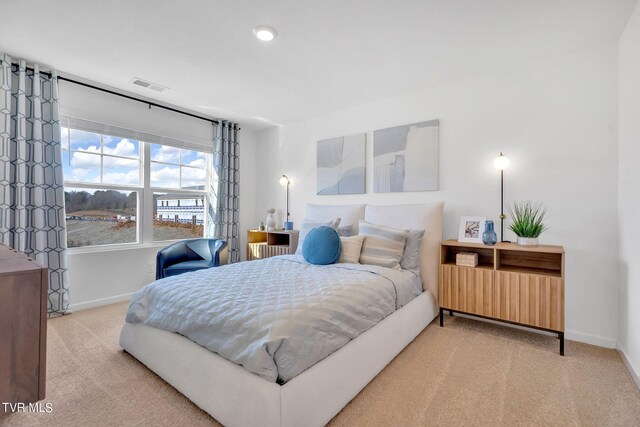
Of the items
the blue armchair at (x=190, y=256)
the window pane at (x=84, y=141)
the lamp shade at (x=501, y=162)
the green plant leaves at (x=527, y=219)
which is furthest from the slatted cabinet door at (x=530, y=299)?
the window pane at (x=84, y=141)

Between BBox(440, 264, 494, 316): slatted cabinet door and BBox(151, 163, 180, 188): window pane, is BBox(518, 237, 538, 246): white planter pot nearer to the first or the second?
BBox(440, 264, 494, 316): slatted cabinet door

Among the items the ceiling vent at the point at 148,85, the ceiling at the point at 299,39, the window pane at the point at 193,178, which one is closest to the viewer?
the ceiling at the point at 299,39

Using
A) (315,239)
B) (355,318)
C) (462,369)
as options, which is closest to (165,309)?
(355,318)

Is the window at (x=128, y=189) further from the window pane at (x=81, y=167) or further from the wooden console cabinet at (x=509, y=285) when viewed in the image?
the wooden console cabinet at (x=509, y=285)

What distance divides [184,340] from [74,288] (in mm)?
2340

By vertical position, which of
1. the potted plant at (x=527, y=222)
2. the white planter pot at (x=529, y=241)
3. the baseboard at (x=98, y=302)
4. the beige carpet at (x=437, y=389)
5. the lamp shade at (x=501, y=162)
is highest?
the lamp shade at (x=501, y=162)

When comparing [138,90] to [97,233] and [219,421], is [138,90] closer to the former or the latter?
[97,233]

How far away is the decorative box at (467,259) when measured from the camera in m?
2.63

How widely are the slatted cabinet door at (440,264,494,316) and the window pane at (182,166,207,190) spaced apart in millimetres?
3467

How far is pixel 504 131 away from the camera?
279 cm

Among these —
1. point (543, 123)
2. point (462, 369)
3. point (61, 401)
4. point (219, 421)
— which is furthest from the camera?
point (543, 123)

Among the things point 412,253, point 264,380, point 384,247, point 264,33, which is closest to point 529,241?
point 412,253

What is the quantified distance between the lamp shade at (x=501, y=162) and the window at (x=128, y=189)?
3.75 m

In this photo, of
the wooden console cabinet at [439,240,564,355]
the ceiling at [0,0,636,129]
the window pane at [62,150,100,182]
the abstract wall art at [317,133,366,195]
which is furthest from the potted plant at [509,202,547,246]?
the window pane at [62,150,100,182]
